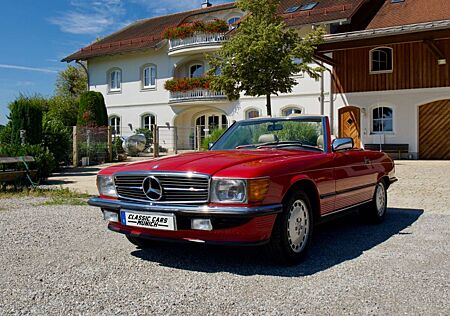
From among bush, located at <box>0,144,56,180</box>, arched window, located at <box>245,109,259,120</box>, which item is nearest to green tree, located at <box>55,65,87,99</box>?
arched window, located at <box>245,109,259,120</box>

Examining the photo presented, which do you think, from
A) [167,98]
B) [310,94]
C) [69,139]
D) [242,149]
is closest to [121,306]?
[242,149]

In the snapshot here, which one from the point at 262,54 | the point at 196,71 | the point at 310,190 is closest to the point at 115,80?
the point at 196,71

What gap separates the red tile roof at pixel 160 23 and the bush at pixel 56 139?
1288 cm

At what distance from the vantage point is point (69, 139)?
1842 centimetres

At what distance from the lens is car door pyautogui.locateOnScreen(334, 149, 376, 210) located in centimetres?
562

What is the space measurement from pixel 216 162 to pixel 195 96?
25.0 m

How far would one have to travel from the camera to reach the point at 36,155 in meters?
13.1

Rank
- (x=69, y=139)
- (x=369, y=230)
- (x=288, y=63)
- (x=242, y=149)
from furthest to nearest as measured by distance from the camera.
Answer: (x=69, y=139) → (x=288, y=63) → (x=369, y=230) → (x=242, y=149)

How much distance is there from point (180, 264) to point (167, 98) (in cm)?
2729

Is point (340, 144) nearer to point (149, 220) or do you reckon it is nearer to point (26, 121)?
point (149, 220)

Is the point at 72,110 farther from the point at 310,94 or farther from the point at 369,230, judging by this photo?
the point at 369,230

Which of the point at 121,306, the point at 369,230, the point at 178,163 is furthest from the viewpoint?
the point at 369,230

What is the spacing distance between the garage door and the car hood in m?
17.8

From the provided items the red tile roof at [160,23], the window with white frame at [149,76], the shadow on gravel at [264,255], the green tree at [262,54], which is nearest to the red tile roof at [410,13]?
the red tile roof at [160,23]
